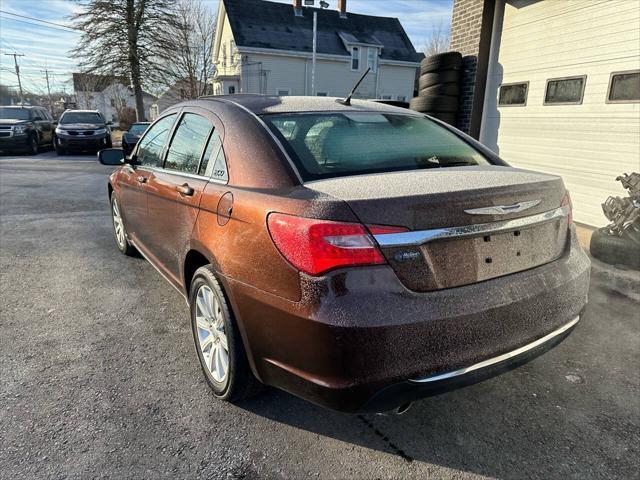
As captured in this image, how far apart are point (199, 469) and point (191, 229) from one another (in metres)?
1.26

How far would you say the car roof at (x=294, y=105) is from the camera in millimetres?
2686

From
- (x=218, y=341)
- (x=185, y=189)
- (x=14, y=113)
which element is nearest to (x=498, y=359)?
(x=218, y=341)

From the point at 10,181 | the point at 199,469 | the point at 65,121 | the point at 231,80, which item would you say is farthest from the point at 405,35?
the point at 199,469

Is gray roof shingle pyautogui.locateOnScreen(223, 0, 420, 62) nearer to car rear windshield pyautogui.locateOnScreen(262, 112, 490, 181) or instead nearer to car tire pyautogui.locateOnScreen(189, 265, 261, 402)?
car rear windshield pyautogui.locateOnScreen(262, 112, 490, 181)

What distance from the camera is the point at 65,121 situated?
17.2 metres

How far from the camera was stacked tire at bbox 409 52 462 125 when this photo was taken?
728cm

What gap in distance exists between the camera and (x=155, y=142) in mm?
3770

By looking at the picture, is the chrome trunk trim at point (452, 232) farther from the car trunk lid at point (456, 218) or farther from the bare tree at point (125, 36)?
the bare tree at point (125, 36)

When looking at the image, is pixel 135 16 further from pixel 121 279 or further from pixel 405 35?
pixel 121 279

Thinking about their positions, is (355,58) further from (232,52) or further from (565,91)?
(565,91)

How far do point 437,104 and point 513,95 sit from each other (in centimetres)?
113

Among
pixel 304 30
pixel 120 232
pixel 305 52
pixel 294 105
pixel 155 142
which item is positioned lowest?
pixel 120 232

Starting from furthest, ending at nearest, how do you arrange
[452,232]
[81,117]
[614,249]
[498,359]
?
1. [81,117]
2. [614,249]
3. [498,359]
4. [452,232]

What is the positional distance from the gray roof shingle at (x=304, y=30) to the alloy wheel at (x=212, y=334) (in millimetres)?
26980
